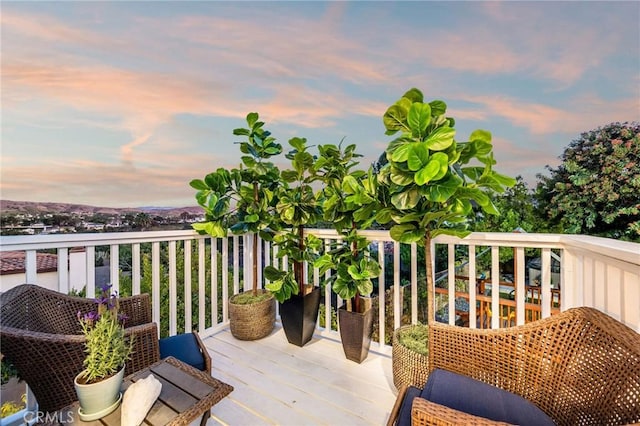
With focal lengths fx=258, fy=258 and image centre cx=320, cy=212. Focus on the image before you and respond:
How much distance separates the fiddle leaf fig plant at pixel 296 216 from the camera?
8.04ft

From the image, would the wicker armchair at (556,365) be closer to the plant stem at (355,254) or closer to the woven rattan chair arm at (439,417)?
the woven rattan chair arm at (439,417)

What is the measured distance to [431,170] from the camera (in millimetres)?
1313

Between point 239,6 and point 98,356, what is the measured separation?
3.82m

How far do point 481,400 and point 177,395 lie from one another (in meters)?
1.23

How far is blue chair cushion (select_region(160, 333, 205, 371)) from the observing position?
1.52 metres

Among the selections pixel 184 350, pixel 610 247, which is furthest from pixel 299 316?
pixel 610 247

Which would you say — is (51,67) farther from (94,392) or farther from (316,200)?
(94,392)

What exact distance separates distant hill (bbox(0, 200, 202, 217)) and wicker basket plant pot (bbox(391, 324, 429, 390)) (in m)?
2.16

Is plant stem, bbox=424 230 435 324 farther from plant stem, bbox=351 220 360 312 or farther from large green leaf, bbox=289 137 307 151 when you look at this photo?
large green leaf, bbox=289 137 307 151

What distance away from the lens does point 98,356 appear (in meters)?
0.93

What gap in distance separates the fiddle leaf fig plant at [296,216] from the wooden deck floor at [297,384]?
1.87 feet

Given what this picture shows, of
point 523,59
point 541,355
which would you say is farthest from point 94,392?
point 523,59

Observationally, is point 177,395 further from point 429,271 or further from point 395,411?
point 429,271

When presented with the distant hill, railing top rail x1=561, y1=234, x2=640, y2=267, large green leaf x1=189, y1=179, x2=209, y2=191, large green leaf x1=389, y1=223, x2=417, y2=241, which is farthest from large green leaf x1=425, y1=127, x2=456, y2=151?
the distant hill
